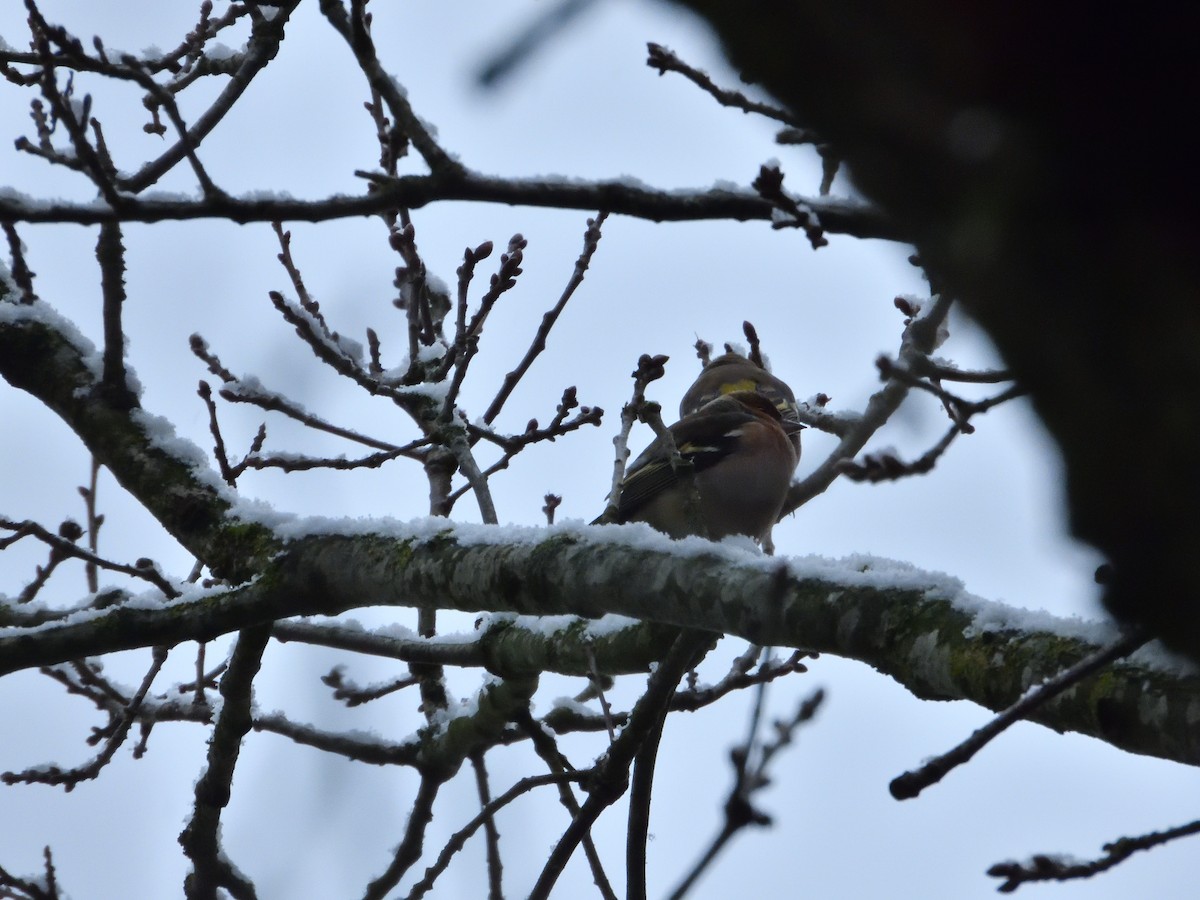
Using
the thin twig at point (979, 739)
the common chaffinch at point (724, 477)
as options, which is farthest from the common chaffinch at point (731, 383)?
the thin twig at point (979, 739)

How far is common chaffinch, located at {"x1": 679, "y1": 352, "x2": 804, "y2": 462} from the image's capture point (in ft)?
26.3

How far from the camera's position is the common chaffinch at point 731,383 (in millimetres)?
8023

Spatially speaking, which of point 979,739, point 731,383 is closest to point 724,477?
point 731,383

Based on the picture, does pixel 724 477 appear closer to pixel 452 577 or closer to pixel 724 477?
pixel 724 477

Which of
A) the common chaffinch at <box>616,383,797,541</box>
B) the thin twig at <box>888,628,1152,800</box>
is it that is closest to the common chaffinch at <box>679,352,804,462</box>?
the common chaffinch at <box>616,383,797,541</box>

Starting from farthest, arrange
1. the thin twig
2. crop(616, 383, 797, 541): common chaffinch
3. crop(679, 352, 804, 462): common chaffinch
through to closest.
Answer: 1. crop(679, 352, 804, 462): common chaffinch
2. crop(616, 383, 797, 541): common chaffinch
3. the thin twig

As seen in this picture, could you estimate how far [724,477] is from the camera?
6160 millimetres

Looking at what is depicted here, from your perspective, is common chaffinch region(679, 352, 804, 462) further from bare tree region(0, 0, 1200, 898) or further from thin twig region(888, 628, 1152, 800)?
thin twig region(888, 628, 1152, 800)

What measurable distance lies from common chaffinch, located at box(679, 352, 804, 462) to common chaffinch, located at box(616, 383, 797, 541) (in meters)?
1.03

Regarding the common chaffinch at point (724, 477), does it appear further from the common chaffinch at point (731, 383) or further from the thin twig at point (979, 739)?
the thin twig at point (979, 739)

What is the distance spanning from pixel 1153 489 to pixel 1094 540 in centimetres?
10

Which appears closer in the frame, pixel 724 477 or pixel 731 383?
pixel 724 477

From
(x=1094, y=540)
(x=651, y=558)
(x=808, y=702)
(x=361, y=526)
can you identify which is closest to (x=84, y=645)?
(x=361, y=526)

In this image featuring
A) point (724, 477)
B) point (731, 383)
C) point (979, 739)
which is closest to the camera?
point (979, 739)
